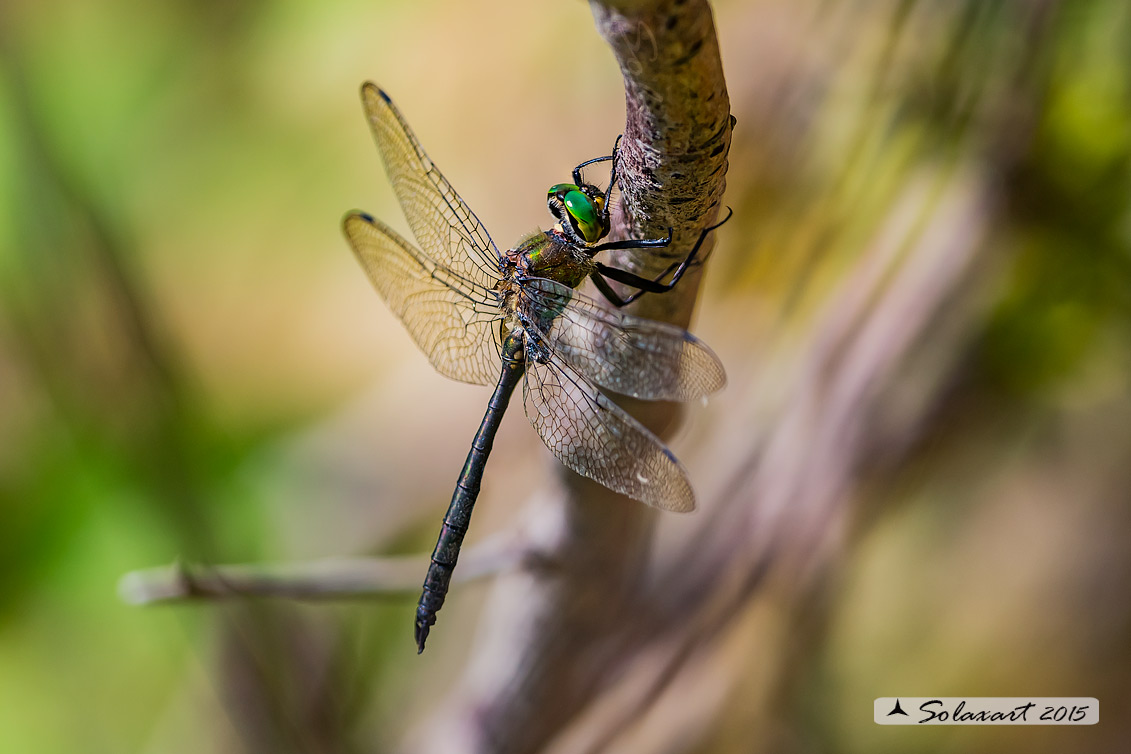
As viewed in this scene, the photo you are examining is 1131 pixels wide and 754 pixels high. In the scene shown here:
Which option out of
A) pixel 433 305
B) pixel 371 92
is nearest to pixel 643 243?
Result: pixel 433 305

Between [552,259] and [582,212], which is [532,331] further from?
[582,212]

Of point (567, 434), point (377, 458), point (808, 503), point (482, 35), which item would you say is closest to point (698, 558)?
point (808, 503)

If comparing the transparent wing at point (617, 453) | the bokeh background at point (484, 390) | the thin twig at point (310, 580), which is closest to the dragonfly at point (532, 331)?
the transparent wing at point (617, 453)

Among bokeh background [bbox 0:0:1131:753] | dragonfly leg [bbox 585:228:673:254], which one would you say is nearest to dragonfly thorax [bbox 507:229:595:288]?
dragonfly leg [bbox 585:228:673:254]

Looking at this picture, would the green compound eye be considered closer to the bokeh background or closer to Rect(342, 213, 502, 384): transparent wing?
Rect(342, 213, 502, 384): transparent wing

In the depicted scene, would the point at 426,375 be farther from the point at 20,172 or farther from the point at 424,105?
A: the point at 20,172
